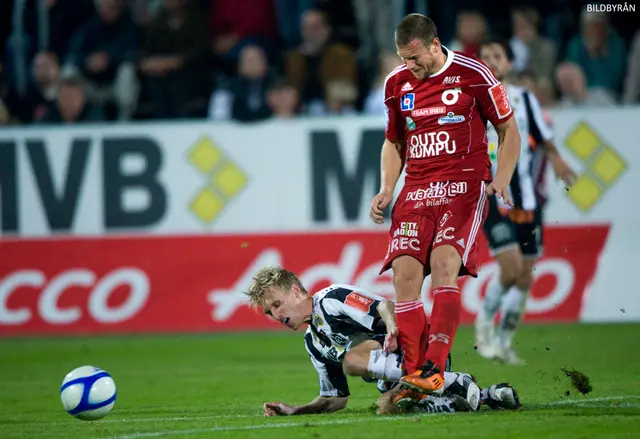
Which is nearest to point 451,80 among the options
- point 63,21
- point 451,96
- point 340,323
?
point 451,96

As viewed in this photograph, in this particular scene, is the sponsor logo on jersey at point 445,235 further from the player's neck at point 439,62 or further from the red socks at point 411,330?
the player's neck at point 439,62

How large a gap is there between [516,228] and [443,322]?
13.8ft

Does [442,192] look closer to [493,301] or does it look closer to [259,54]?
[493,301]

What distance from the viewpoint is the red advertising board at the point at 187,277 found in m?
14.1

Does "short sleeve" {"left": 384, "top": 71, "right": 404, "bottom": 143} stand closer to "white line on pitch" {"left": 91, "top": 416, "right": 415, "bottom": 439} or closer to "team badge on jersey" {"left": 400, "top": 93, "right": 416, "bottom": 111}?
"team badge on jersey" {"left": 400, "top": 93, "right": 416, "bottom": 111}

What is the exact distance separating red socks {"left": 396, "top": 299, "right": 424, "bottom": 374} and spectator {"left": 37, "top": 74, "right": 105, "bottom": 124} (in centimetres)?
906

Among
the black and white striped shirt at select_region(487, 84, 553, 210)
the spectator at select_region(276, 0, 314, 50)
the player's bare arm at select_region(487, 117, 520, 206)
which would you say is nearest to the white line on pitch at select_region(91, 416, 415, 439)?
the player's bare arm at select_region(487, 117, 520, 206)

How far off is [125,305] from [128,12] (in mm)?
4730

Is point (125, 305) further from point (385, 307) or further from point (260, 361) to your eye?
point (385, 307)

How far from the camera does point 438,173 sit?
24.8 ft

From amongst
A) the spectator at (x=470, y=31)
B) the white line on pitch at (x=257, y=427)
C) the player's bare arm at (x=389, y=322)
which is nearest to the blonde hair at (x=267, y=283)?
the player's bare arm at (x=389, y=322)

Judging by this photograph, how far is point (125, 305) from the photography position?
14180 millimetres

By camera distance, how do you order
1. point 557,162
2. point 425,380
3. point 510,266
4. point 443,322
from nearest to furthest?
point 425,380
point 443,322
point 510,266
point 557,162

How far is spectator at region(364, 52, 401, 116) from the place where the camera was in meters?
15.1
